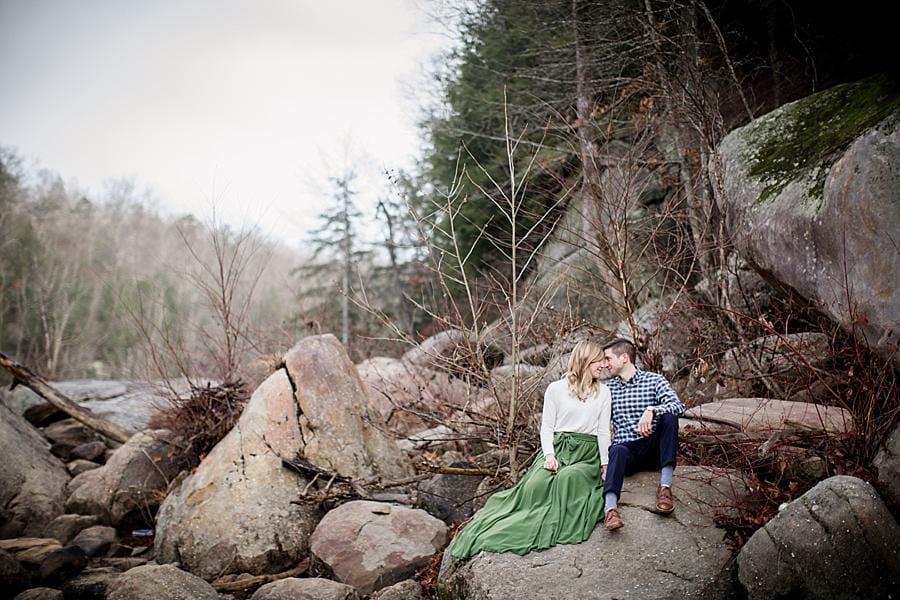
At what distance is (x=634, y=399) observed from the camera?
16.7 feet

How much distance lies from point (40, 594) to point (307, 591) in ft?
7.96

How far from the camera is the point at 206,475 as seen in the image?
7.52 m

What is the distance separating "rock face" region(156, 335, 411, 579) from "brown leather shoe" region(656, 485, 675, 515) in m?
4.10

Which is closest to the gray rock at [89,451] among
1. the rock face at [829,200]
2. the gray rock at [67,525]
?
the gray rock at [67,525]

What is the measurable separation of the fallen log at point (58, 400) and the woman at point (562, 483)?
8.36m

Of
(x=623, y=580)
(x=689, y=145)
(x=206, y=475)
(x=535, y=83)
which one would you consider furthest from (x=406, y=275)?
(x=623, y=580)


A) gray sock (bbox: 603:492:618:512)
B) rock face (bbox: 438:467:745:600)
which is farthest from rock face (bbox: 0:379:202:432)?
gray sock (bbox: 603:492:618:512)

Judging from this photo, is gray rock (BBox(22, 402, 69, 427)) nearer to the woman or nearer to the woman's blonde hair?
the woman

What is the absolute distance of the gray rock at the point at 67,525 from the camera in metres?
7.94

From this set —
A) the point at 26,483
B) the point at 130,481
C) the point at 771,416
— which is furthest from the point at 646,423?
the point at 26,483

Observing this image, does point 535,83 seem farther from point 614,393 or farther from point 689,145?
point 614,393

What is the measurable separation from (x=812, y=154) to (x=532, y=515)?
436cm

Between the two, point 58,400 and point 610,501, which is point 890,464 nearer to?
point 610,501

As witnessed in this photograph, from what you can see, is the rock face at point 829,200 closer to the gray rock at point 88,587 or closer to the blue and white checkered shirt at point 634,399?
the blue and white checkered shirt at point 634,399
